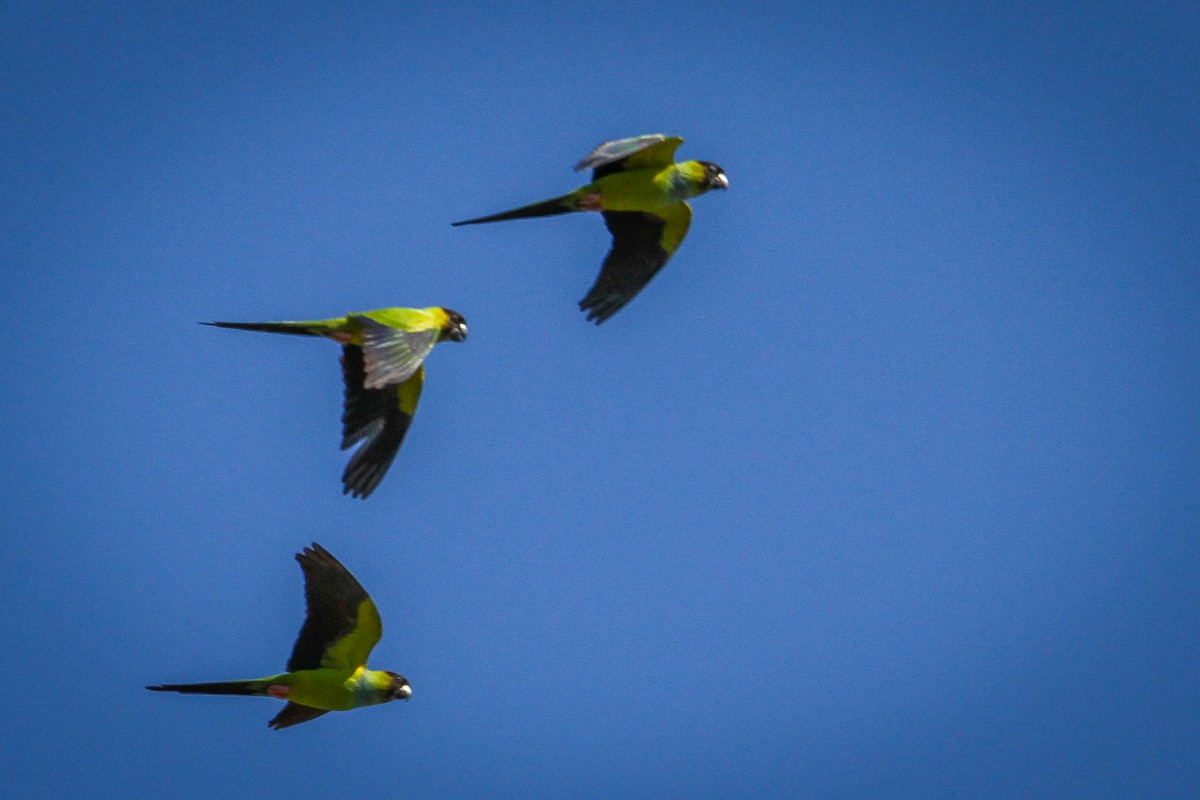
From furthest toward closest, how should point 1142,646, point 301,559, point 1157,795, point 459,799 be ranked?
point 1142,646 < point 1157,795 < point 459,799 < point 301,559

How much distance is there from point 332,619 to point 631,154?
16.9ft

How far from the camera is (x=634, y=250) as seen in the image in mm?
13750

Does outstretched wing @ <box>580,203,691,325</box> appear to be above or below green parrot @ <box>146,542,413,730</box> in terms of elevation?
above

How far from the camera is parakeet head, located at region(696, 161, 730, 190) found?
13.5 m

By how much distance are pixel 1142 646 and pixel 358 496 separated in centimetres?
5841

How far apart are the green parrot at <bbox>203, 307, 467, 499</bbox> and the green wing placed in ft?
2.71

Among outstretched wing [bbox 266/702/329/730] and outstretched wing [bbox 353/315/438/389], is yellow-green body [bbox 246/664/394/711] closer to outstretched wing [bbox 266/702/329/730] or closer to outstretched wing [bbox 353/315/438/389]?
outstretched wing [bbox 266/702/329/730]

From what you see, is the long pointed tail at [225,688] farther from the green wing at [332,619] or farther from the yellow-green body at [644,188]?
the yellow-green body at [644,188]

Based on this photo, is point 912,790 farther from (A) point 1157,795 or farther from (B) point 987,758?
(A) point 1157,795

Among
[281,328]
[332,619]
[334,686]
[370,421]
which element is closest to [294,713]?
[334,686]

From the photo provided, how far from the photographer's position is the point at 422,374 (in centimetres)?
1300

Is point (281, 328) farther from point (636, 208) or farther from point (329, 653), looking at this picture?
point (636, 208)

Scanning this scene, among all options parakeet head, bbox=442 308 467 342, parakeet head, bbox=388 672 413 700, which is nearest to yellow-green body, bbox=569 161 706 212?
parakeet head, bbox=442 308 467 342

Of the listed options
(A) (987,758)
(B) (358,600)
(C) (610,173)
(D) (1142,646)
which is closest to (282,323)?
(B) (358,600)
